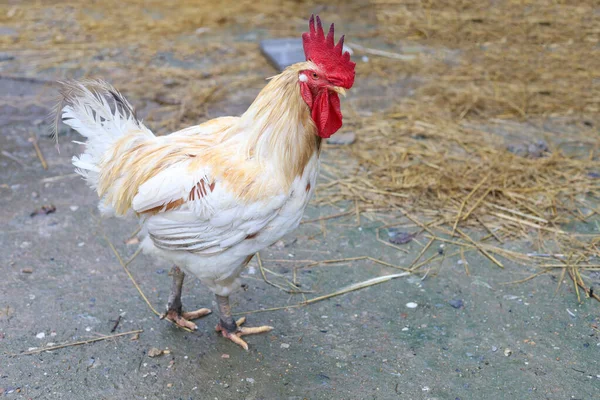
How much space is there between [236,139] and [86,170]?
3.11ft

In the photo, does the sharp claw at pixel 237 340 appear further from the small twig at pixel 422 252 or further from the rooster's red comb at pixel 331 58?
the rooster's red comb at pixel 331 58

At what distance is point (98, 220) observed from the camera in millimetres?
4707

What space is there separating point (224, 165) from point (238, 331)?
3.58 ft

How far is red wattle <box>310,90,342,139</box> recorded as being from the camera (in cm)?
304

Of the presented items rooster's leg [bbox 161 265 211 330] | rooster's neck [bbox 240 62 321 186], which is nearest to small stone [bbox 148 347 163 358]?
rooster's leg [bbox 161 265 211 330]

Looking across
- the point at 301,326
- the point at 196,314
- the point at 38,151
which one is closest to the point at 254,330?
the point at 301,326

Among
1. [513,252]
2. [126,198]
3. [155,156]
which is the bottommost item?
[513,252]

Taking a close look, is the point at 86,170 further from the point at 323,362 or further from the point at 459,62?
the point at 459,62

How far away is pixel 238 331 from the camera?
3.66m

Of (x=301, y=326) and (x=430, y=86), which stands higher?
(x=430, y=86)

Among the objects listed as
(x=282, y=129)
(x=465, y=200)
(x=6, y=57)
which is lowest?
(x=465, y=200)

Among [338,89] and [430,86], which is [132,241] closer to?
[338,89]

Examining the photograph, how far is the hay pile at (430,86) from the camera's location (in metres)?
4.92

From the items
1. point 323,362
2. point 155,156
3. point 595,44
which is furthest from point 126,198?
point 595,44
